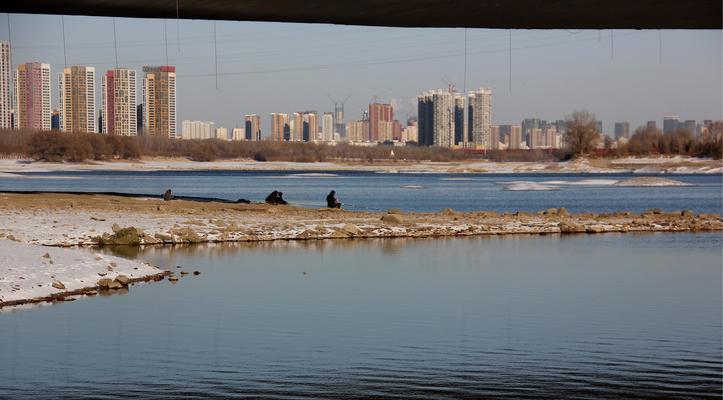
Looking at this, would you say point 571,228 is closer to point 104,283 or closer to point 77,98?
point 104,283

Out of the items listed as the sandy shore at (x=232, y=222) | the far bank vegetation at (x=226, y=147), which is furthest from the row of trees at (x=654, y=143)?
the sandy shore at (x=232, y=222)

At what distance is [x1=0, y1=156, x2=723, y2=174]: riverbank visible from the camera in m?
148

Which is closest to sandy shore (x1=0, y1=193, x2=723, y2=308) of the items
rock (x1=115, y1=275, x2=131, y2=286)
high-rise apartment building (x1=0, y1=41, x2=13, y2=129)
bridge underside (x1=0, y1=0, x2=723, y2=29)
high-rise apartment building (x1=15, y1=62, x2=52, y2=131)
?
rock (x1=115, y1=275, x2=131, y2=286)

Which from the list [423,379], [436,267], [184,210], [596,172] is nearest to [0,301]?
[423,379]

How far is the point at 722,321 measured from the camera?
17.0 metres

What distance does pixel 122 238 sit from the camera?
95.7 ft

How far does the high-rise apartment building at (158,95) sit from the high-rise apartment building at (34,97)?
12.1 meters

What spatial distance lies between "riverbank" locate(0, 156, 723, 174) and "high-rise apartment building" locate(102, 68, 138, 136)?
33.4 ft

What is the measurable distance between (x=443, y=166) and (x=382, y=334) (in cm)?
17110

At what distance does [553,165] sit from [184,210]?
134 m

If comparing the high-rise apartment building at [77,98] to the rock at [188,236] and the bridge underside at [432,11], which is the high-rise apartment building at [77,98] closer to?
the bridge underside at [432,11]

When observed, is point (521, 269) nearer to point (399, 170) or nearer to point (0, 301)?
point (0, 301)

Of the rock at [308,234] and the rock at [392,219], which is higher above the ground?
the rock at [392,219]

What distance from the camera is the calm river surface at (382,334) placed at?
12.4 m
